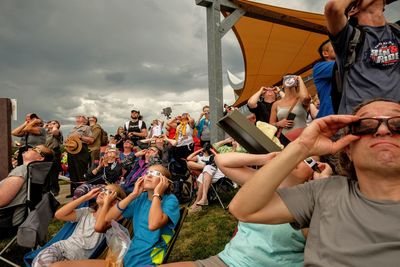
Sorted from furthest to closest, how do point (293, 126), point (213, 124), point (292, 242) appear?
point (213, 124) < point (293, 126) < point (292, 242)

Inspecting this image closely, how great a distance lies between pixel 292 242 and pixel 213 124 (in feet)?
13.6

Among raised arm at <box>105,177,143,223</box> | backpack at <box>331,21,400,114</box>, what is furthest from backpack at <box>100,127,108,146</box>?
backpack at <box>331,21,400,114</box>

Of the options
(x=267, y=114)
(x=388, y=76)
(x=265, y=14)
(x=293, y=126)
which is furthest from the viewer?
(x=265, y=14)

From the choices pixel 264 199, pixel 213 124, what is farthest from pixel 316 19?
pixel 264 199

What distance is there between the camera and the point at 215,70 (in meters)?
5.84

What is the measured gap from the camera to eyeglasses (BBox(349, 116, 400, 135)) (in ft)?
4.16

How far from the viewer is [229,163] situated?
1.92 meters

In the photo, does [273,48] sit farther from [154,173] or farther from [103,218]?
[103,218]

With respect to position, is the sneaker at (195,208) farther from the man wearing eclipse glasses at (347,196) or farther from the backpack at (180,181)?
the man wearing eclipse glasses at (347,196)

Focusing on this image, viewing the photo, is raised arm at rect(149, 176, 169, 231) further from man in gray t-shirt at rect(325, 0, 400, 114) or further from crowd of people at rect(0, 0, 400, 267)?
man in gray t-shirt at rect(325, 0, 400, 114)

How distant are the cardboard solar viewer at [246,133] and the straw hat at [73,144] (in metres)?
6.75

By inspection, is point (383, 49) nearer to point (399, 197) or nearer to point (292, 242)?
point (399, 197)

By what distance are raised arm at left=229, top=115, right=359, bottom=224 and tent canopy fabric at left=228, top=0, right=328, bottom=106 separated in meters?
7.08

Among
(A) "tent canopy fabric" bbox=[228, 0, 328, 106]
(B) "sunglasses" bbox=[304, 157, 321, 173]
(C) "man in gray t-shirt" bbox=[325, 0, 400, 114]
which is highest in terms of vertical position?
(A) "tent canopy fabric" bbox=[228, 0, 328, 106]
